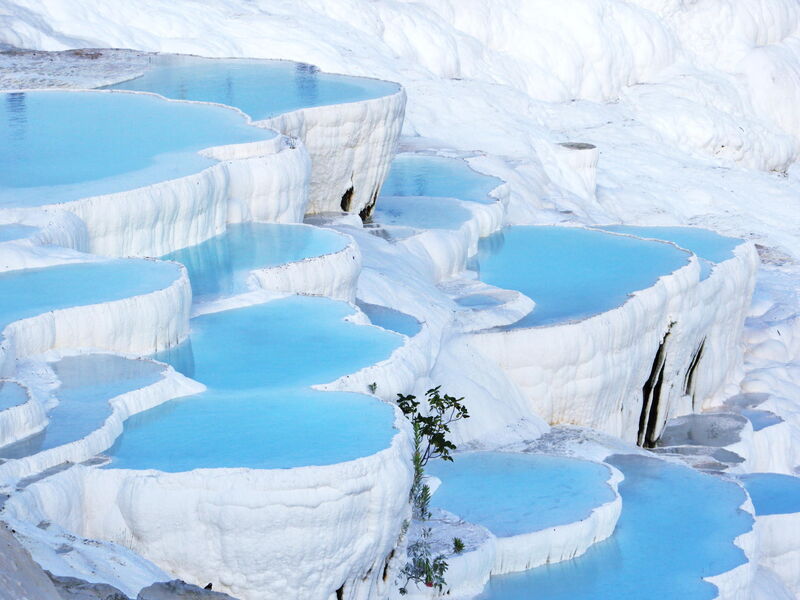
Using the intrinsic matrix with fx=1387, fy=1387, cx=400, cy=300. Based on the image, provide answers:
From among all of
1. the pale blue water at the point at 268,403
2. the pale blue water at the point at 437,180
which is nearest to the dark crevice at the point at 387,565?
the pale blue water at the point at 268,403

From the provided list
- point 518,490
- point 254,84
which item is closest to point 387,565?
point 518,490

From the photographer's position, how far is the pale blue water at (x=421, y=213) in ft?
46.6

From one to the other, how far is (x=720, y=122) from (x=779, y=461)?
12344 mm

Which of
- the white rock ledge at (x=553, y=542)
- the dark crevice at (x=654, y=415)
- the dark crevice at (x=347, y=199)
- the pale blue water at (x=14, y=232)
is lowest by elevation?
the dark crevice at (x=654, y=415)

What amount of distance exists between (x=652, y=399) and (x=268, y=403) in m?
6.92

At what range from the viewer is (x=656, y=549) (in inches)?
369

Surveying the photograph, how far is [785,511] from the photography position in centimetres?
1133

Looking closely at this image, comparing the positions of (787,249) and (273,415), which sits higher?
(273,415)

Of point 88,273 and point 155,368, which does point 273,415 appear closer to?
point 155,368

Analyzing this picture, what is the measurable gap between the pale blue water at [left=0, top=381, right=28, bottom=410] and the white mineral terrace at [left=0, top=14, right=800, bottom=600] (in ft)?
0.07

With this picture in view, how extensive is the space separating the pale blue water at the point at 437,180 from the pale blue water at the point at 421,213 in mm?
420

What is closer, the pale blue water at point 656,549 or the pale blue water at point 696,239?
the pale blue water at point 656,549

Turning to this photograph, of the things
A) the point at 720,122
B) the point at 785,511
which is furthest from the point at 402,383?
the point at 720,122

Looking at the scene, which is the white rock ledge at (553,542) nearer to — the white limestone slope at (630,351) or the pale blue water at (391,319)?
the pale blue water at (391,319)
